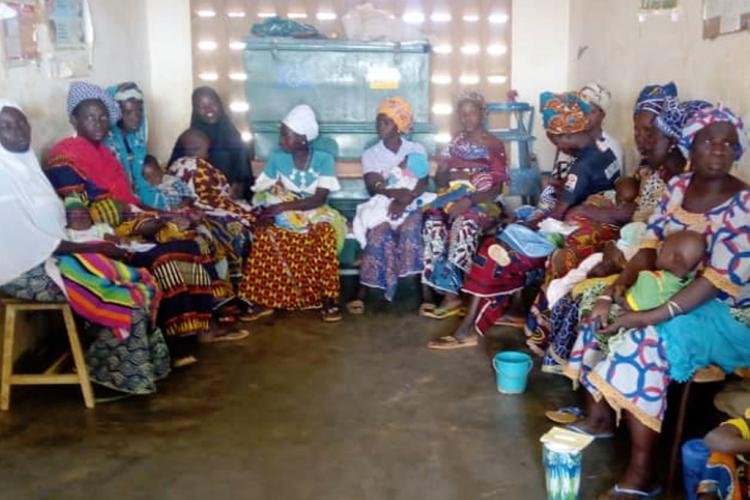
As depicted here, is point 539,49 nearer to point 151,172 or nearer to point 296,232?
point 296,232

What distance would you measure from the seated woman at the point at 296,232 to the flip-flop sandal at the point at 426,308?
1.61ft

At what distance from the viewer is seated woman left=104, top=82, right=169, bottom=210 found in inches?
169

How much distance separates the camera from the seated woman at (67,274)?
3.14 metres

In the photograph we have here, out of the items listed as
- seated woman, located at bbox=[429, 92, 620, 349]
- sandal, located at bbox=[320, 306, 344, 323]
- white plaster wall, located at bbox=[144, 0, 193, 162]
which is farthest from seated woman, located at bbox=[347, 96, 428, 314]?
white plaster wall, located at bbox=[144, 0, 193, 162]

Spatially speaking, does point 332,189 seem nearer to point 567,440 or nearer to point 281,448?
point 281,448

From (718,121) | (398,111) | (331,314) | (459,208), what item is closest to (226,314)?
(331,314)

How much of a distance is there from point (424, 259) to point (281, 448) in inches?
76.1

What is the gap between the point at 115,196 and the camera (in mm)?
3871

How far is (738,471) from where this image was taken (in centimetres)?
216

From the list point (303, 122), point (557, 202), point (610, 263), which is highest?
point (303, 122)

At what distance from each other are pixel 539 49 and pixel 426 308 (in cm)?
224

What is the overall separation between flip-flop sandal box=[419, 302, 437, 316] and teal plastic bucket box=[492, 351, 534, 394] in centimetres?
120

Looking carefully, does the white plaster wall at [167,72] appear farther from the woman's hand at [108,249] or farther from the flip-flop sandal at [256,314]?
the woman's hand at [108,249]

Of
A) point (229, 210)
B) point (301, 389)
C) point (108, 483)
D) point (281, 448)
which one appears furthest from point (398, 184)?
point (108, 483)
